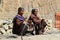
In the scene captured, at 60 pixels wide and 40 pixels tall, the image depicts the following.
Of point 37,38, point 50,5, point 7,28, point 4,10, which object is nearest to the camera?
point 37,38

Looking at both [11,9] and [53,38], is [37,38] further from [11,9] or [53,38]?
[11,9]

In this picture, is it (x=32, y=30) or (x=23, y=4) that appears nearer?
(x=32, y=30)

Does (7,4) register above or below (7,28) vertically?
above

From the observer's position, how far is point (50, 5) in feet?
47.1

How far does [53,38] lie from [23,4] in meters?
6.84

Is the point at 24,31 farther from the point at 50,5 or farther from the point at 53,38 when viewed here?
the point at 50,5

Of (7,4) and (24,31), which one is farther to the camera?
Result: (7,4)

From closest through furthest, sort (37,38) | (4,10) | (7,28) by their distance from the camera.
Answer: (37,38) < (7,28) < (4,10)

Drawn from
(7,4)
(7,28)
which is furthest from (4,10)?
(7,28)

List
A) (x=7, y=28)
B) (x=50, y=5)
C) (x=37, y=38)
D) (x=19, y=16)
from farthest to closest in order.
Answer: (x=50, y=5), (x=7, y=28), (x=19, y=16), (x=37, y=38)

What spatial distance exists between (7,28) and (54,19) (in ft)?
10.1

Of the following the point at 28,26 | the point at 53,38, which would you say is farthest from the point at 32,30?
the point at 53,38

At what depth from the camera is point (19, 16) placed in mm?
7699

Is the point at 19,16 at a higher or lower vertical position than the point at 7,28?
higher
